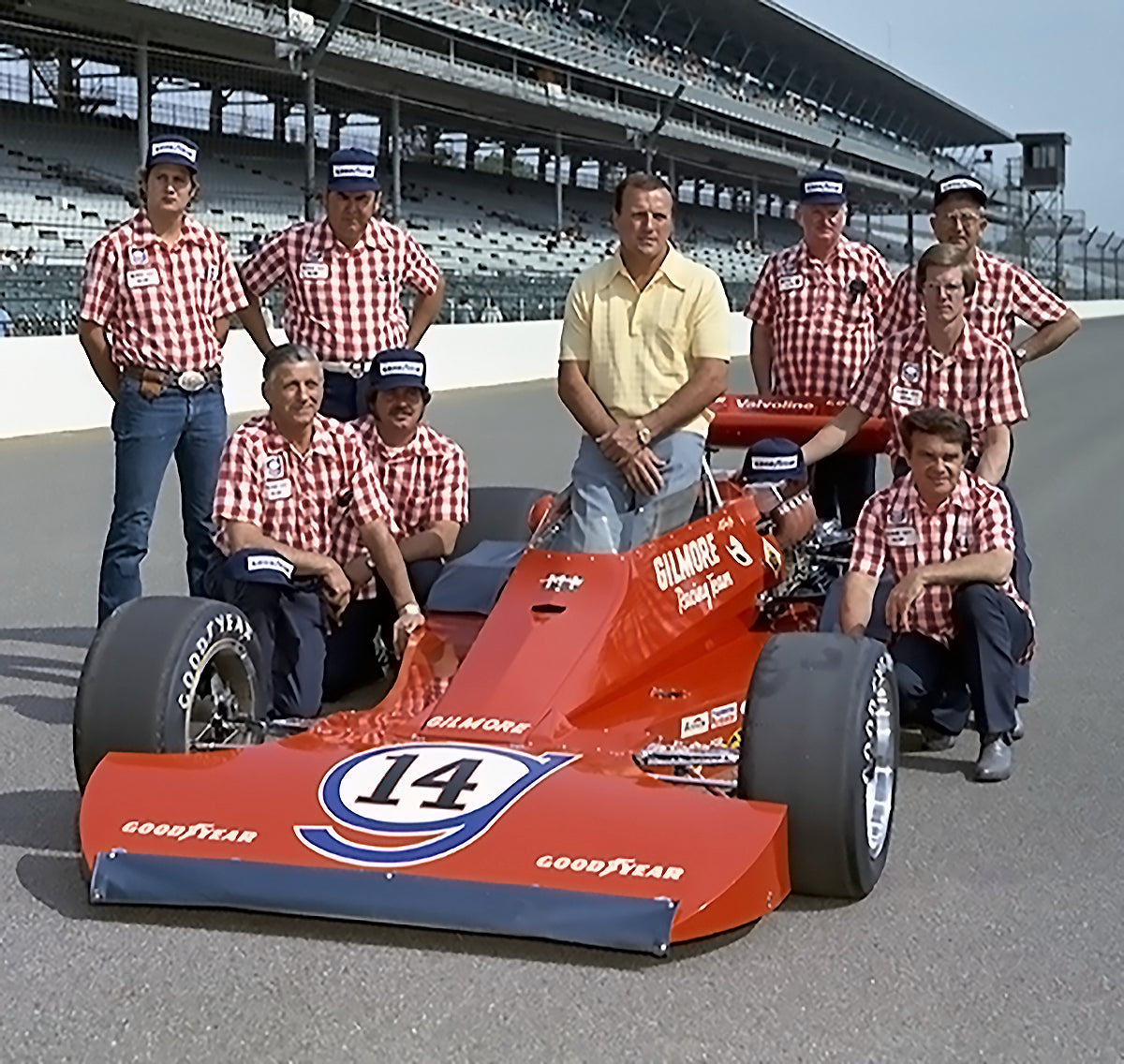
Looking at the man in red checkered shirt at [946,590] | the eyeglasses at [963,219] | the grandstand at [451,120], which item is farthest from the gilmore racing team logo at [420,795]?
the grandstand at [451,120]

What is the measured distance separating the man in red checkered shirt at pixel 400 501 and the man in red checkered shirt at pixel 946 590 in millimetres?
1588

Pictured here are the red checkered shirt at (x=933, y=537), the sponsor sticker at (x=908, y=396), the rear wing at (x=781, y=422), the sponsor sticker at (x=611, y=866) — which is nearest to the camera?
the sponsor sticker at (x=611, y=866)

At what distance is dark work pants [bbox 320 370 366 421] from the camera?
21.3 ft

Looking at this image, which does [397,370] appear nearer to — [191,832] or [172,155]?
[172,155]

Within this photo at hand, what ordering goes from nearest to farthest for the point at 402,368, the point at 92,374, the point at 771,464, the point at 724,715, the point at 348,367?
the point at 724,715 < the point at 402,368 < the point at 771,464 < the point at 348,367 < the point at 92,374

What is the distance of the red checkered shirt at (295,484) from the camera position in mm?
5504

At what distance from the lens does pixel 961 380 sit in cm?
589

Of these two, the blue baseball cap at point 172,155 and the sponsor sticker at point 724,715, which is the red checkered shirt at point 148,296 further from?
the sponsor sticker at point 724,715

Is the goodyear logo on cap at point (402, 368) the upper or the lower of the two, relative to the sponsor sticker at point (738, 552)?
upper

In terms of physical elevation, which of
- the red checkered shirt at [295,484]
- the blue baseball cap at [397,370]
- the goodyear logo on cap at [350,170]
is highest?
the goodyear logo on cap at [350,170]

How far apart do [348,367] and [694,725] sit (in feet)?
8.04

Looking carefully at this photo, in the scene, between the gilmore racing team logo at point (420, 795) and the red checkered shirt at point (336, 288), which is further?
the red checkered shirt at point (336, 288)

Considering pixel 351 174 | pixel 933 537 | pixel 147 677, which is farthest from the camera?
pixel 351 174

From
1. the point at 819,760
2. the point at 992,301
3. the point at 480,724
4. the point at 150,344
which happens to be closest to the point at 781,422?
the point at 992,301
